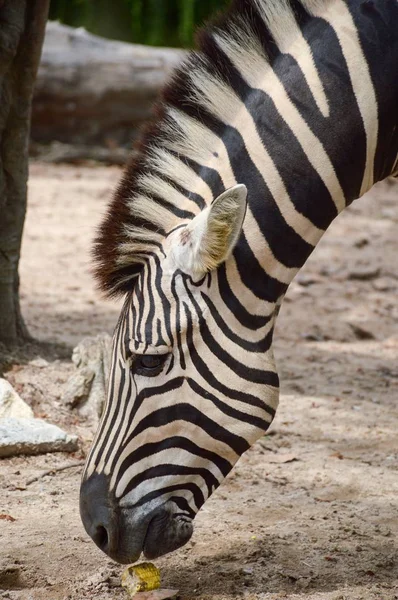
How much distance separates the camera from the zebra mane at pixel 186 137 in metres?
3.14

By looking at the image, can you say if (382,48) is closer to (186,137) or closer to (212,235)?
(186,137)

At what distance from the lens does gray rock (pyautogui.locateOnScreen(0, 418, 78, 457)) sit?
438 centimetres

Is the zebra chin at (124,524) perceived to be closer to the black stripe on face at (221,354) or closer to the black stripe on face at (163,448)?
the black stripe on face at (163,448)

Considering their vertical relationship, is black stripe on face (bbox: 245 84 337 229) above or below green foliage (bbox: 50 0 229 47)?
below

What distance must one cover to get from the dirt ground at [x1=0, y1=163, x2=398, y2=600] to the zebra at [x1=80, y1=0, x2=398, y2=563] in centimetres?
51

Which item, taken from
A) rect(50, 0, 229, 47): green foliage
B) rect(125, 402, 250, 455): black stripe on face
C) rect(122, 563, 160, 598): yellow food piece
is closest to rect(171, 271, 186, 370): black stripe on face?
rect(125, 402, 250, 455): black stripe on face

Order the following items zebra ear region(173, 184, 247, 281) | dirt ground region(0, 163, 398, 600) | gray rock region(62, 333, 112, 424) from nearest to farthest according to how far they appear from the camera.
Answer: zebra ear region(173, 184, 247, 281)
dirt ground region(0, 163, 398, 600)
gray rock region(62, 333, 112, 424)

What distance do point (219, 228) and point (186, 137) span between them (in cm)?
50

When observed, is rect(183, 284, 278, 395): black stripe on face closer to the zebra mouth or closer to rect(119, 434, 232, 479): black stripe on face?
rect(119, 434, 232, 479): black stripe on face

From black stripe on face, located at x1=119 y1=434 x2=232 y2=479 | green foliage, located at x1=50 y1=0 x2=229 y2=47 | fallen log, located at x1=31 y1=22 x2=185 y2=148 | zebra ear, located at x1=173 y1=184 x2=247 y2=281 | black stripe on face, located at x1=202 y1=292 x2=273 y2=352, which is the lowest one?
black stripe on face, located at x1=119 y1=434 x2=232 y2=479

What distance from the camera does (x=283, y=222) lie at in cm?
315

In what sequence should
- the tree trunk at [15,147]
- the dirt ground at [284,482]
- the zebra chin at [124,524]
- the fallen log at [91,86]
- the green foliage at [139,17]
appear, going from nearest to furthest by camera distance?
the zebra chin at [124,524], the dirt ground at [284,482], the tree trunk at [15,147], the fallen log at [91,86], the green foliage at [139,17]

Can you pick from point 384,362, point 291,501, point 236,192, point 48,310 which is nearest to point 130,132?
point 48,310

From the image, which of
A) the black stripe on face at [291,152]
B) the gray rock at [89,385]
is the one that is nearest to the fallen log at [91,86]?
the gray rock at [89,385]
